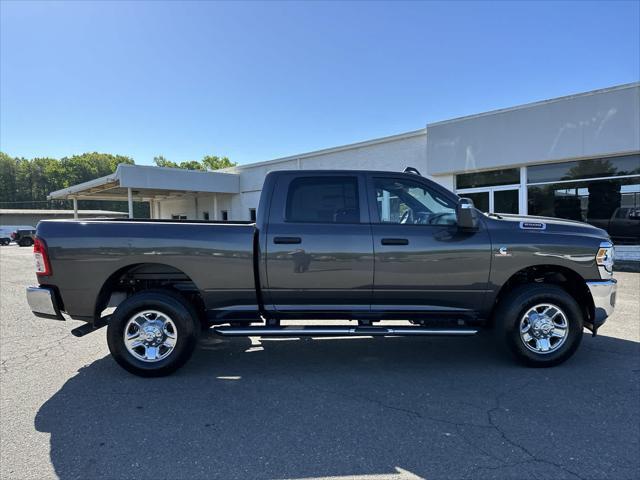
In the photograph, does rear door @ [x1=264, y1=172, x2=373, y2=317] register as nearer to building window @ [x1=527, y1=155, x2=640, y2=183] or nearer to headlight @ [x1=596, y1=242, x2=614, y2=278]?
headlight @ [x1=596, y1=242, x2=614, y2=278]

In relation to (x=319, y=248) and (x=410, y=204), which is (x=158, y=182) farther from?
(x=410, y=204)

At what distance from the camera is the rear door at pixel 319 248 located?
4227 millimetres

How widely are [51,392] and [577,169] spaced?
14.6 meters

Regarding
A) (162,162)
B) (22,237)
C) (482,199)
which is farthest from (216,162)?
(482,199)

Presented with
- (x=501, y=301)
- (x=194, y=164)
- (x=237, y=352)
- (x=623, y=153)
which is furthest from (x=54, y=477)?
(x=194, y=164)

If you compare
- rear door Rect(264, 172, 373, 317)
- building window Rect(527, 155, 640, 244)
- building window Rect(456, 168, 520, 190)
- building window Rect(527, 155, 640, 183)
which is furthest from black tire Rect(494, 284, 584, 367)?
building window Rect(456, 168, 520, 190)

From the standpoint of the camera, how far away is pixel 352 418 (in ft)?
11.0

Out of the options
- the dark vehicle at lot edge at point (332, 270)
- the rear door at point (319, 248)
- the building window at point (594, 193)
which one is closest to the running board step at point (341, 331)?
the dark vehicle at lot edge at point (332, 270)

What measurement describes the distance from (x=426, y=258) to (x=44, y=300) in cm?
394

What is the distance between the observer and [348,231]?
4.27 metres

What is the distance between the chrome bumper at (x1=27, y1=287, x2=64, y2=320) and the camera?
4.14 metres

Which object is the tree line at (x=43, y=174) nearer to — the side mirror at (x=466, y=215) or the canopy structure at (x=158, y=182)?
the canopy structure at (x=158, y=182)

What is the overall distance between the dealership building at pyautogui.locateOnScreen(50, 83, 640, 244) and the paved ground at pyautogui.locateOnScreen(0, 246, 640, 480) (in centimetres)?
919

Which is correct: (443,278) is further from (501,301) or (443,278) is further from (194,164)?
(194,164)
